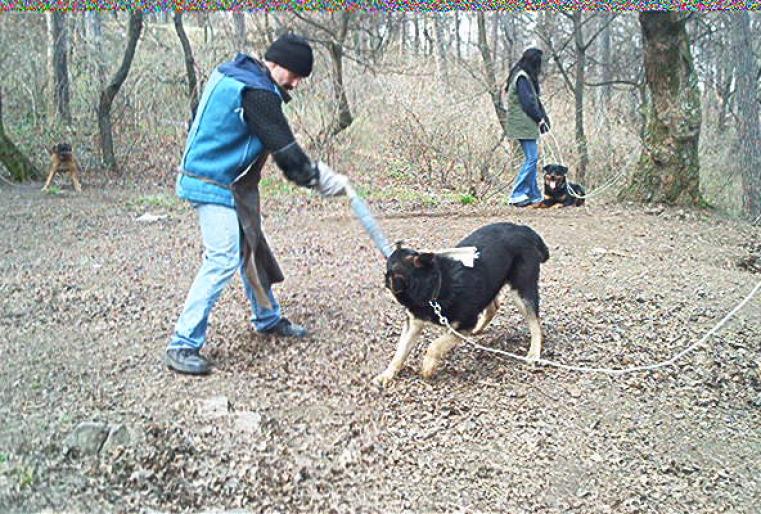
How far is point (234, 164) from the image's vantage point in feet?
15.7

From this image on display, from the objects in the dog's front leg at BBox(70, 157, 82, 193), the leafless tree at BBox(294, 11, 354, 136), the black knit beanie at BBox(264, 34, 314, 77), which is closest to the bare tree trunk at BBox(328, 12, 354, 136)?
the leafless tree at BBox(294, 11, 354, 136)

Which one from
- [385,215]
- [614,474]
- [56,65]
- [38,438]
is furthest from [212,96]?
[56,65]

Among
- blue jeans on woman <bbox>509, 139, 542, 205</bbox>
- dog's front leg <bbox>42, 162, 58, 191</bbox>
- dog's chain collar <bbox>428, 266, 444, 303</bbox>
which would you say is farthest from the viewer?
dog's front leg <bbox>42, 162, 58, 191</bbox>

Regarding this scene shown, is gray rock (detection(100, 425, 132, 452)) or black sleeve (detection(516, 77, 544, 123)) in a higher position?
black sleeve (detection(516, 77, 544, 123))

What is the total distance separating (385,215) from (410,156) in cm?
390

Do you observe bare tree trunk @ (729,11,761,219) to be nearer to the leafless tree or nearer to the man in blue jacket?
the leafless tree

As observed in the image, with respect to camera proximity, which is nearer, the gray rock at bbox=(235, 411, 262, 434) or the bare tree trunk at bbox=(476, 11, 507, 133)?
the gray rock at bbox=(235, 411, 262, 434)

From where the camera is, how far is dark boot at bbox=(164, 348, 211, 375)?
4.89 meters

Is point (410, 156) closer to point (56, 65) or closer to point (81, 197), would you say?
point (81, 197)

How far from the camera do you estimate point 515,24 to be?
62.3ft

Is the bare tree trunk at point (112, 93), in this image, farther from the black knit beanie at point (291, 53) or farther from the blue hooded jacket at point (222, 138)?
the black knit beanie at point (291, 53)

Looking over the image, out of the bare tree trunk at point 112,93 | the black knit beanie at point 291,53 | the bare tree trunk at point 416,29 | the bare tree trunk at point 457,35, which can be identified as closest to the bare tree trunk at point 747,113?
the bare tree trunk at point 457,35

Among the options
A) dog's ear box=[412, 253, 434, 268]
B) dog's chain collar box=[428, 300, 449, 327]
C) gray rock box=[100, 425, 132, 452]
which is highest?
dog's ear box=[412, 253, 434, 268]

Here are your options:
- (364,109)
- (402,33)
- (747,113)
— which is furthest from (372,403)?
(402,33)
